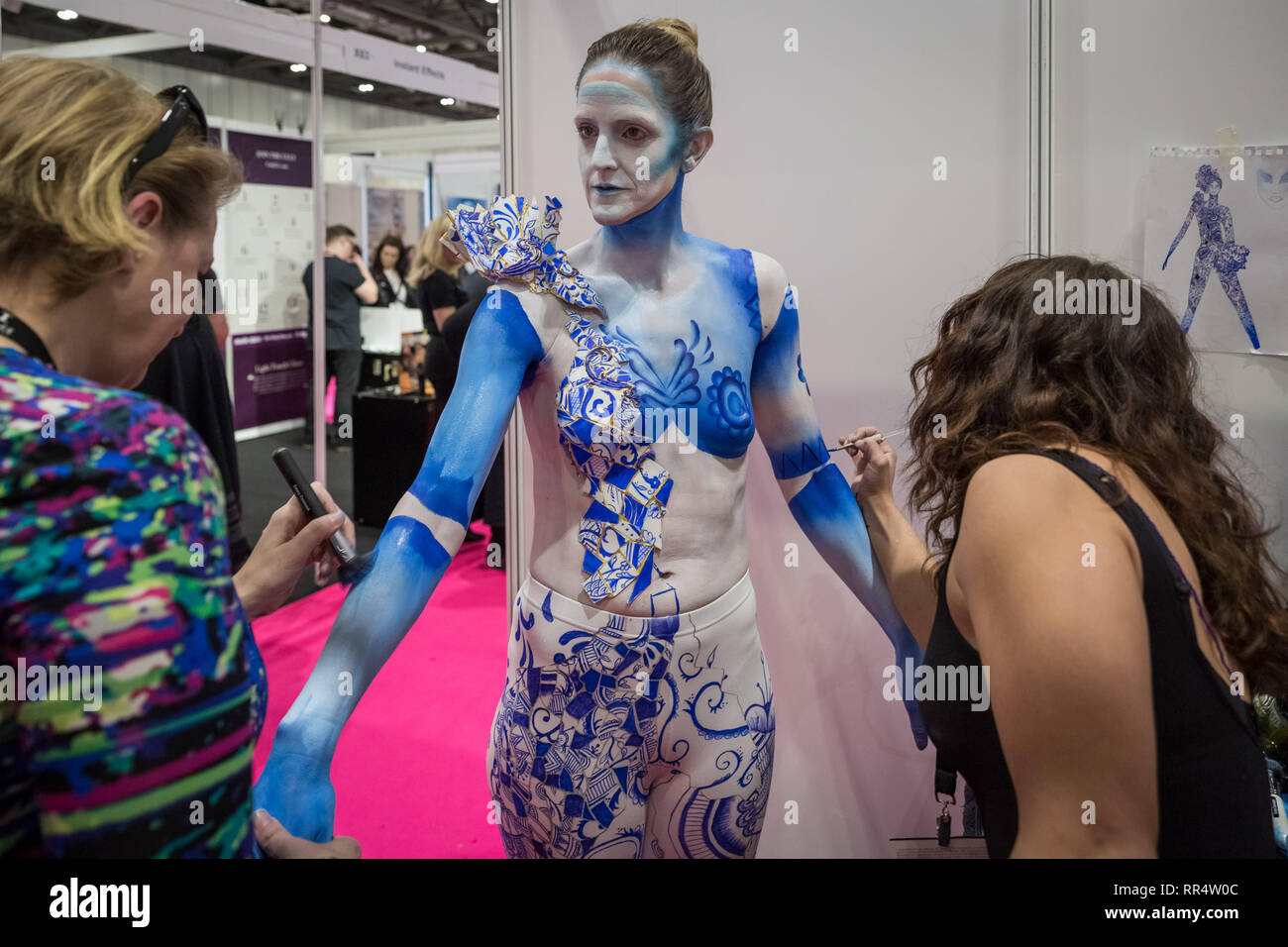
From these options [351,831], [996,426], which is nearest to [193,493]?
[996,426]

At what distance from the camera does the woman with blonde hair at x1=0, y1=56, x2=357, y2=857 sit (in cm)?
78

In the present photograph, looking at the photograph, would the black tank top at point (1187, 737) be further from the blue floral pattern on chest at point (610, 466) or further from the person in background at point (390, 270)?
the person in background at point (390, 270)

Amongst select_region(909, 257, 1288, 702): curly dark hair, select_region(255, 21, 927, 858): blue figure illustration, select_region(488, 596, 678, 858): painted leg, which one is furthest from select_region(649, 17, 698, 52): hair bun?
select_region(488, 596, 678, 858): painted leg

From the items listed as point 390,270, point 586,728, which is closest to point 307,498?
point 586,728

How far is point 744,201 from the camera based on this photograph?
2.08m

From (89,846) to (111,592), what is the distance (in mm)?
211

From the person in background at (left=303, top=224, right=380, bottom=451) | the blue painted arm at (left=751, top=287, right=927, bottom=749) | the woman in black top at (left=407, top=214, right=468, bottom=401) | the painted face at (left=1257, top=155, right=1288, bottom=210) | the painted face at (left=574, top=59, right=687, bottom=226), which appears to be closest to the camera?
the painted face at (left=574, top=59, right=687, bottom=226)

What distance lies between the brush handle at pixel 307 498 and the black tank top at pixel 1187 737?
2.65 feet

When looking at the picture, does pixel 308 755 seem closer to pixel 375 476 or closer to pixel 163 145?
pixel 163 145

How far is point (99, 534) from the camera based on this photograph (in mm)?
794

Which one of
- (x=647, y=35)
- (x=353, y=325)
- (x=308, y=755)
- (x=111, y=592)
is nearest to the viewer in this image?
(x=111, y=592)

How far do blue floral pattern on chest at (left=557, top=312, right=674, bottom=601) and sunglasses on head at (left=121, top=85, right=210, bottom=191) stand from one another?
63cm

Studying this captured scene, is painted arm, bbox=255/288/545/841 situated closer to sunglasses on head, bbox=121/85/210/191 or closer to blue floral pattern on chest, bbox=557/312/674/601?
blue floral pattern on chest, bbox=557/312/674/601

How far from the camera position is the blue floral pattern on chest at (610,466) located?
1.48m
